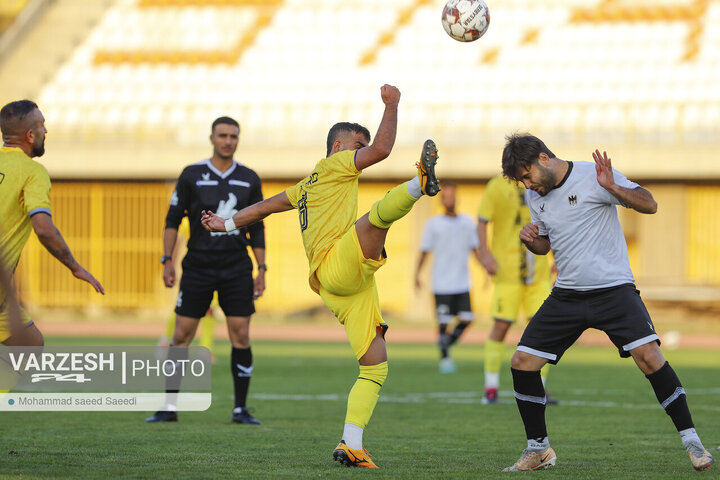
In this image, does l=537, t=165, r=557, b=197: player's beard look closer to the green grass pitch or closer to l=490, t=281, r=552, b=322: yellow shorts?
the green grass pitch

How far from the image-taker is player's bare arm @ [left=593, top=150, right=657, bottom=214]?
6.09 metres

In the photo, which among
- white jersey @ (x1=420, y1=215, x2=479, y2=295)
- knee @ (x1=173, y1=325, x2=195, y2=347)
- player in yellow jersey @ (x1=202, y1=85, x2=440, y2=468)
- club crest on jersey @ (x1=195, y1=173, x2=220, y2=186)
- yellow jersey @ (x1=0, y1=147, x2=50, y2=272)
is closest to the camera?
player in yellow jersey @ (x1=202, y1=85, x2=440, y2=468)

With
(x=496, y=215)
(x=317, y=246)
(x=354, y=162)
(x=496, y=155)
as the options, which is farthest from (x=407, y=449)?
(x=496, y=155)

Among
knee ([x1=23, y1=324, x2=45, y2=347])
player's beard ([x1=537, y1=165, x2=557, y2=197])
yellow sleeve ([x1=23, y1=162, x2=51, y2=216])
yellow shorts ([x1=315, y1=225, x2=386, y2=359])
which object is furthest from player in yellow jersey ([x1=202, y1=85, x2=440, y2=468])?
knee ([x1=23, y1=324, x2=45, y2=347])

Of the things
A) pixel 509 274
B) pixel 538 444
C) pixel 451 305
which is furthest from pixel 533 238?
pixel 451 305

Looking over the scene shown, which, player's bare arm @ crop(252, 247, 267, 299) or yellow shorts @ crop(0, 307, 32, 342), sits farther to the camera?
player's bare arm @ crop(252, 247, 267, 299)

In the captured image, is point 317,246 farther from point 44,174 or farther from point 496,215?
point 496,215

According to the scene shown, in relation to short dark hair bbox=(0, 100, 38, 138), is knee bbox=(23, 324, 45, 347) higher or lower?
lower

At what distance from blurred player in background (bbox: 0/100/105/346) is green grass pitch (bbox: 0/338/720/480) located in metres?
1.03

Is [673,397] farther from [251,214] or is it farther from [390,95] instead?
[251,214]

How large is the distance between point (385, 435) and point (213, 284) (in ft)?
6.34

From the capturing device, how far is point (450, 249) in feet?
51.2

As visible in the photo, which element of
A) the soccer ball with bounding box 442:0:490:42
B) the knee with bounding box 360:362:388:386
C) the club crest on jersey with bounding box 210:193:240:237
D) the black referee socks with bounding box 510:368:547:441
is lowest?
the black referee socks with bounding box 510:368:547:441

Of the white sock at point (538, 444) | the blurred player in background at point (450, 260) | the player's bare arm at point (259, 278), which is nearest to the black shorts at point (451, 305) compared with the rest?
the blurred player in background at point (450, 260)
